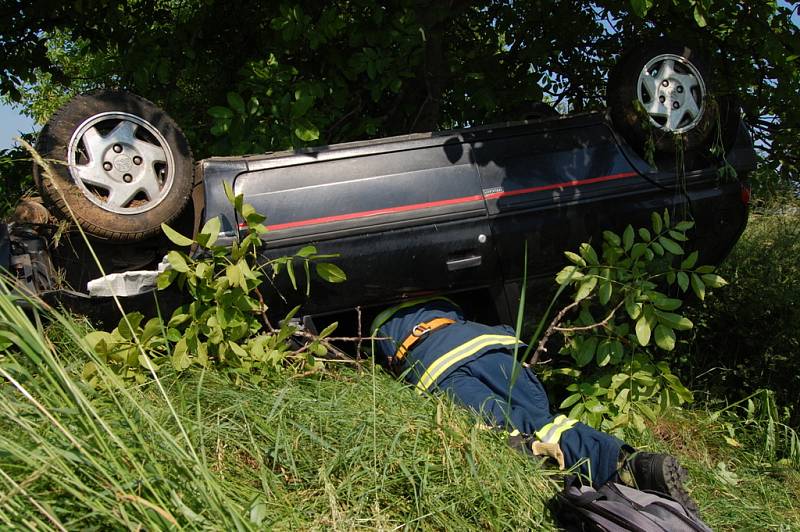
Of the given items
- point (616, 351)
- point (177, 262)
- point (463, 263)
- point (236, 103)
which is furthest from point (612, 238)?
point (236, 103)

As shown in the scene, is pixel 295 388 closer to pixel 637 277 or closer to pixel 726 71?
pixel 637 277

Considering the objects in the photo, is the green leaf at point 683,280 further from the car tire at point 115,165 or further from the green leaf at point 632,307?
the car tire at point 115,165

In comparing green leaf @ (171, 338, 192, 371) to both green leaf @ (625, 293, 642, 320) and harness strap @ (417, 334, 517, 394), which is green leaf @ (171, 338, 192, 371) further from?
green leaf @ (625, 293, 642, 320)

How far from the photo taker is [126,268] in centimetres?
392

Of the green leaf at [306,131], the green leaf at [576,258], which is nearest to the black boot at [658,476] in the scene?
the green leaf at [576,258]

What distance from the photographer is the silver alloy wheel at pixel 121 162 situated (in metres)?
3.51

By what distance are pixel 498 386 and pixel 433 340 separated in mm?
421

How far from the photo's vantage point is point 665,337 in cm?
360

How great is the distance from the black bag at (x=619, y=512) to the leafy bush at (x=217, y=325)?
128cm

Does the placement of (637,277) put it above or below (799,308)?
above

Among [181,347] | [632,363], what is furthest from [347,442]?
[632,363]

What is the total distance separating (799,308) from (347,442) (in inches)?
136

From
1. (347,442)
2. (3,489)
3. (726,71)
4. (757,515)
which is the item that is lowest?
(757,515)

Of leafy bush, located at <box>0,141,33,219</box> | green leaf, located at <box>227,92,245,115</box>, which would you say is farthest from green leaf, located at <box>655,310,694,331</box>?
leafy bush, located at <box>0,141,33,219</box>
